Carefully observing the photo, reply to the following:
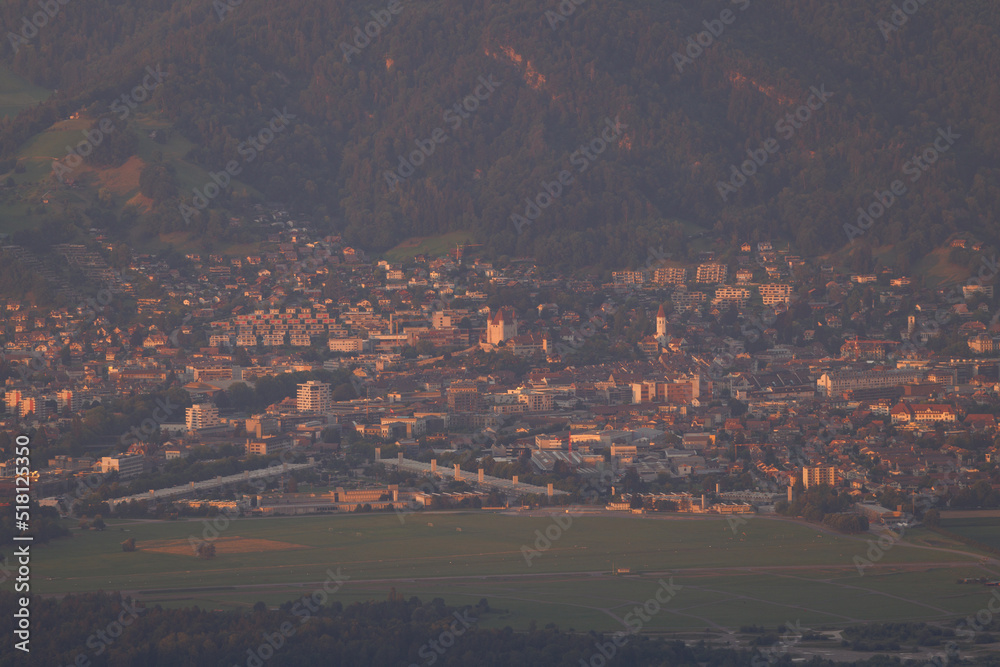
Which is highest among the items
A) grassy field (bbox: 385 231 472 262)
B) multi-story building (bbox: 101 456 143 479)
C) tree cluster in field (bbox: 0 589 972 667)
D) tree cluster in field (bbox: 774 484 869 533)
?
grassy field (bbox: 385 231 472 262)

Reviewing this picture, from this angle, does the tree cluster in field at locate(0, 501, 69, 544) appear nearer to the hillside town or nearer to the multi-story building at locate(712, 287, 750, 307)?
the hillside town

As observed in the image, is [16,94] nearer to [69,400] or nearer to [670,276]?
[670,276]

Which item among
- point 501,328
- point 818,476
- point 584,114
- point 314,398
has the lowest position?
point 818,476

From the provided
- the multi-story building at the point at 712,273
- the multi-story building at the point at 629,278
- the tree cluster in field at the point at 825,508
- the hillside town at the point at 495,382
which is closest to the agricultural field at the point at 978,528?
the hillside town at the point at 495,382

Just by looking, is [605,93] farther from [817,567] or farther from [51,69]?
[817,567]

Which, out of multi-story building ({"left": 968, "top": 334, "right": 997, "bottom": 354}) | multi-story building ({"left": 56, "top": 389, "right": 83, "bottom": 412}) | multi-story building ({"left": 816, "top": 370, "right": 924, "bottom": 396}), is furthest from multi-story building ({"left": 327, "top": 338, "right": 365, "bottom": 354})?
multi-story building ({"left": 968, "top": 334, "right": 997, "bottom": 354})

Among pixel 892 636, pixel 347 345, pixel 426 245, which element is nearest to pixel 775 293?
pixel 347 345

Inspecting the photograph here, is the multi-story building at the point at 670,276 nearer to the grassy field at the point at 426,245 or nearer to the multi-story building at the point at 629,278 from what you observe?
the multi-story building at the point at 629,278
